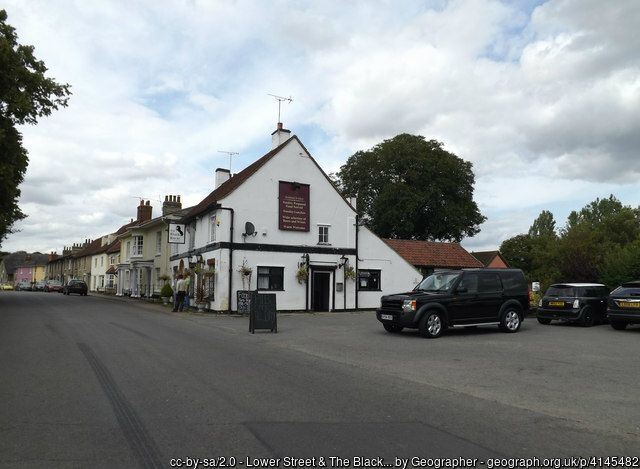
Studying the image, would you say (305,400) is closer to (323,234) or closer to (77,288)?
(323,234)

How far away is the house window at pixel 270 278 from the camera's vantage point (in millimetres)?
26562

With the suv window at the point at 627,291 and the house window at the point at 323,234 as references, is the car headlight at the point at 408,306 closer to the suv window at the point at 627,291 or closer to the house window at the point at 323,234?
the suv window at the point at 627,291

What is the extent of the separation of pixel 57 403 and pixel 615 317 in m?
16.5

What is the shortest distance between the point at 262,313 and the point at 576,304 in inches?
433

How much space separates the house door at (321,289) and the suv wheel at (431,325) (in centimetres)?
1325

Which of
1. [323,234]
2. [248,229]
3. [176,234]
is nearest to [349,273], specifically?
[323,234]

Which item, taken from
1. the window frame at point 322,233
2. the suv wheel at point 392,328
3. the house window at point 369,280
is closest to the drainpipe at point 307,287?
the window frame at point 322,233

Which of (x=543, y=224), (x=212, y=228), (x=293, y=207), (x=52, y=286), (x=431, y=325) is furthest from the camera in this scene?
(x=543, y=224)

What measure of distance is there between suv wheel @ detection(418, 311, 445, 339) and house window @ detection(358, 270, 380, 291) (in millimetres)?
14442

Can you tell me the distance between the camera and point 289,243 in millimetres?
27422

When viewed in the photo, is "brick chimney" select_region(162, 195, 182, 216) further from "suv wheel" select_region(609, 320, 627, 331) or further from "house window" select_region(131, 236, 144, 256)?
"suv wheel" select_region(609, 320, 627, 331)

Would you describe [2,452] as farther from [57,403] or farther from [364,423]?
[364,423]

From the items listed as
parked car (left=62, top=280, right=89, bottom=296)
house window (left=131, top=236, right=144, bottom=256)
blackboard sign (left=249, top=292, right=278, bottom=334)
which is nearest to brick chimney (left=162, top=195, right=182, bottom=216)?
house window (left=131, top=236, right=144, bottom=256)

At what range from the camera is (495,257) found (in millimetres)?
57875
